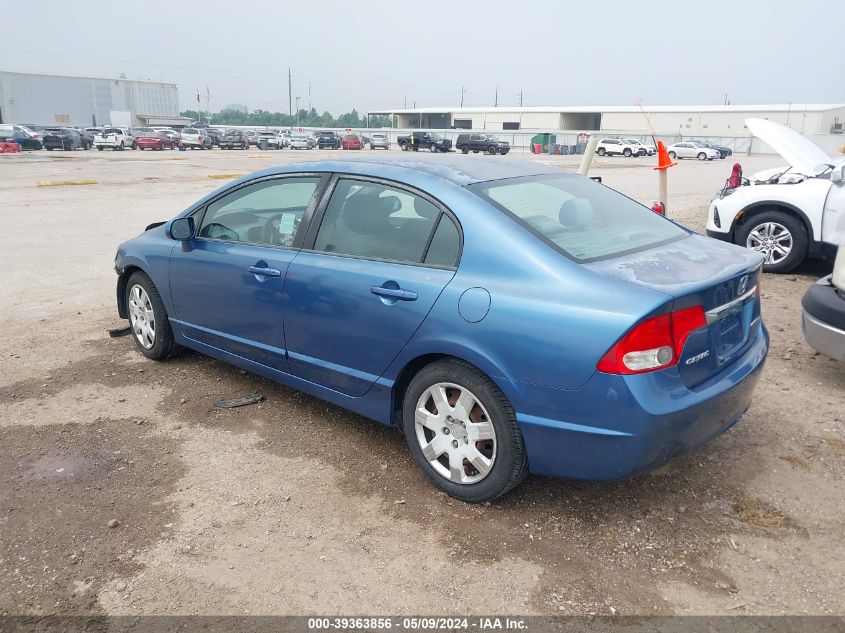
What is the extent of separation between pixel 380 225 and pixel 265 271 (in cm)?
81

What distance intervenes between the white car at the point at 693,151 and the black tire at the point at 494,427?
51511 mm

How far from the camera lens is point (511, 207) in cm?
331

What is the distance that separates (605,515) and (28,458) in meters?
3.08

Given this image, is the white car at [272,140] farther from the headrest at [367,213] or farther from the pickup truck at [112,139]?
the headrest at [367,213]

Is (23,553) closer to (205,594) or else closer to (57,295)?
(205,594)

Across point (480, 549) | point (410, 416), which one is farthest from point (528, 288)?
point (480, 549)

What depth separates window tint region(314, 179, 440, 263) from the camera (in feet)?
11.2

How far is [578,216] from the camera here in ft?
11.5

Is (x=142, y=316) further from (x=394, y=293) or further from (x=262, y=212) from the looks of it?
(x=394, y=293)

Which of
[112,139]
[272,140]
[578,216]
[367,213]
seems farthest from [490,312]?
[272,140]

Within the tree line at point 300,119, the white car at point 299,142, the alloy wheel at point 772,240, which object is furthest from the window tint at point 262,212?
the tree line at point 300,119

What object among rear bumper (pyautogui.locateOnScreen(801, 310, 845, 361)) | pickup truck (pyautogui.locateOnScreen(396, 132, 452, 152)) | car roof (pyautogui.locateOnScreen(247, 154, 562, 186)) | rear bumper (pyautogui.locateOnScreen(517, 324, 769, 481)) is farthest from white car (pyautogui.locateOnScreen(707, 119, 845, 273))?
pickup truck (pyautogui.locateOnScreen(396, 132, 452, 152))

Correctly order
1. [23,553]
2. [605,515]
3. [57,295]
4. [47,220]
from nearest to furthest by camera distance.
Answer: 1. [23,553]
2. [605,515]
3. [57,295]
4. [47,220]

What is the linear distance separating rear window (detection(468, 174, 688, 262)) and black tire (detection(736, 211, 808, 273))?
497cm
